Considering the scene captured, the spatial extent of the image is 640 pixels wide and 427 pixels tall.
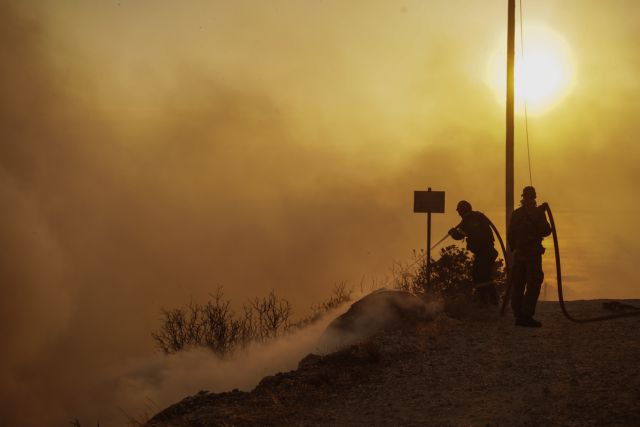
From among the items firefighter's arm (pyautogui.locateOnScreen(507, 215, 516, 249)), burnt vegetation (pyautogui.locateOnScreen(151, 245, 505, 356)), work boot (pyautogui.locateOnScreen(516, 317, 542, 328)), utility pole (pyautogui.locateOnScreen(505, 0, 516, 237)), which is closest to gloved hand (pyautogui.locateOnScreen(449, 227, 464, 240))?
burnt vegetation (pyautogui.locateOnScreen(151, 245, 505, 356))

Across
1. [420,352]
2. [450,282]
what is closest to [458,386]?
[420,352]

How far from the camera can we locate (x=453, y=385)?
10.2 meters

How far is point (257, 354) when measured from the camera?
55.9 ft

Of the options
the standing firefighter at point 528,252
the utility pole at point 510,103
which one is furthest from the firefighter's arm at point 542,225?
the utility pole at point 510,103

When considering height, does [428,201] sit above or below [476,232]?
above

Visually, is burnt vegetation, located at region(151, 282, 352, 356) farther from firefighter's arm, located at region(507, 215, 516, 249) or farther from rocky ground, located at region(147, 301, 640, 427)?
rocky ground, located at region(147, 301, 640, 427)

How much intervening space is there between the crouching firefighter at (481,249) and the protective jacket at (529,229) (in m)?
1.71

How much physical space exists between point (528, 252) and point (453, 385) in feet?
14.7

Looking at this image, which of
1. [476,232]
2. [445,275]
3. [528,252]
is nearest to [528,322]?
[528,252]

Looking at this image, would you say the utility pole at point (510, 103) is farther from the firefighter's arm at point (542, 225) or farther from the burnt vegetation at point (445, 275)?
the firefighter's arm at point (542, 225)

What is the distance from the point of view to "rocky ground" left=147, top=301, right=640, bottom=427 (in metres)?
8.88

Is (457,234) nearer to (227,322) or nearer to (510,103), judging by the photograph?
(510,103)

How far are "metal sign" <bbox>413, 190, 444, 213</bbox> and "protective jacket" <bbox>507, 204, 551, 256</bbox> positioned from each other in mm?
3228

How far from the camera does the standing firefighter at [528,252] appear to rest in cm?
1377
